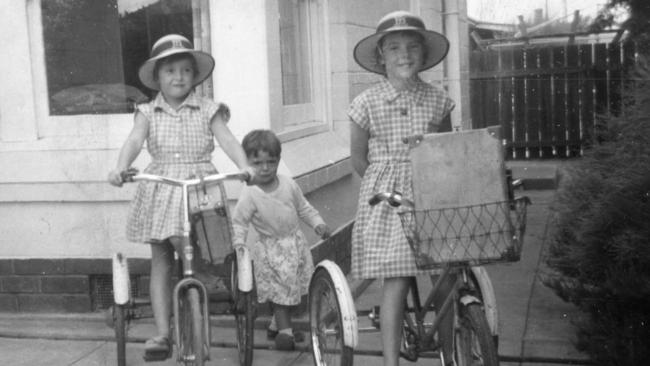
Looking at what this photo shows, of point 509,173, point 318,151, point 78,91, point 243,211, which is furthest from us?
point 318,151

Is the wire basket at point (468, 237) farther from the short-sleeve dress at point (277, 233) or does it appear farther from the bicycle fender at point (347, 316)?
the short-sleeve dress at point (277, 233)

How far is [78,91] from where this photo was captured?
607cm

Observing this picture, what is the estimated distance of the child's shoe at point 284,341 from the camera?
17.3 ft

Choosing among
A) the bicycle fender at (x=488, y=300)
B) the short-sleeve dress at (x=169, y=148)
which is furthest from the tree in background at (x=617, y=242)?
the short-sleeve dress at (x=169, y=148)

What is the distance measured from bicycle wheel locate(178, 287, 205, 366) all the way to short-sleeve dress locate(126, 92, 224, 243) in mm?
556

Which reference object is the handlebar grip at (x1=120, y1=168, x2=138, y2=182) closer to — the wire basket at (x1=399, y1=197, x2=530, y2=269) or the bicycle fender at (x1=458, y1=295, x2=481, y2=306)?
the wire basket at (x1=399, y1=197, x2=530, y2=269)

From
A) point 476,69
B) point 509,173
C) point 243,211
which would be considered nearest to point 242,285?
point 243,211

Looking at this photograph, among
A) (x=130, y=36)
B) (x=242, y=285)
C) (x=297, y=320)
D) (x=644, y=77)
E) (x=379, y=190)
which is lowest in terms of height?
(x=297, y=320)

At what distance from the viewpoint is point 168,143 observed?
4.70 metres

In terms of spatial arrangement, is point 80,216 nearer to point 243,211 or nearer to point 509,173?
point 243,211

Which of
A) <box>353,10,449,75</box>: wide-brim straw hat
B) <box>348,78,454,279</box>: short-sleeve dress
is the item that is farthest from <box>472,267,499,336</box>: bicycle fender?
<box>353,10,449,75</box>: wide-brim straw hat

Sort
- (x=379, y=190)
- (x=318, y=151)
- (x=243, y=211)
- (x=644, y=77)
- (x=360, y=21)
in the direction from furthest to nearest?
(x=360, y=21), (x=318, y=151), (x=243, y=211), (x=644, y=77), (x=379, y=190)

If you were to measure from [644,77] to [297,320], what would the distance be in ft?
7.89

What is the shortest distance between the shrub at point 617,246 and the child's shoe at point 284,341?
1529 mm
